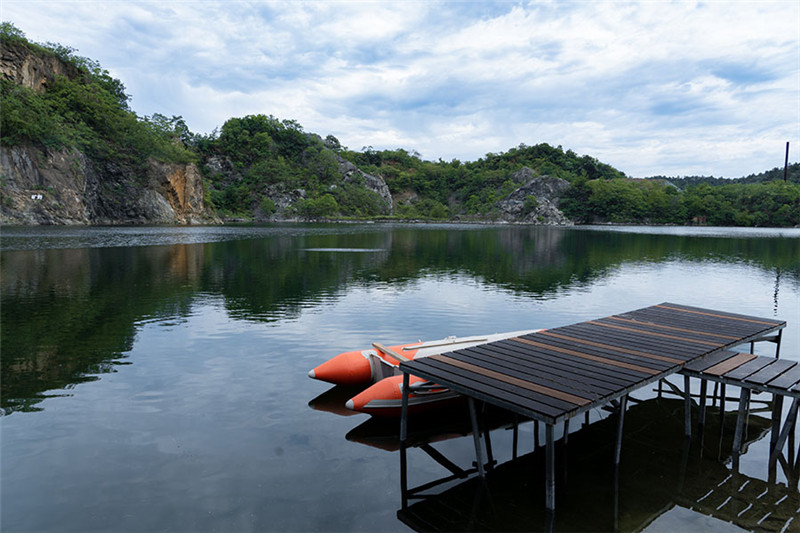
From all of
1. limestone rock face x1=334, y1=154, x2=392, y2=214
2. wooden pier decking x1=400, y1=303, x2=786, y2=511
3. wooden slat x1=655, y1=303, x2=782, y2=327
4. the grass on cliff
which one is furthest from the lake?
limestone rock face x1=334, y1=154, x2=392, y2=214

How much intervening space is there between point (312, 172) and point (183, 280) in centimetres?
12619

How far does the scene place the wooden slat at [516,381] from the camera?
20.5ft

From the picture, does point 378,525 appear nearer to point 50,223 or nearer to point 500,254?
point 500,254

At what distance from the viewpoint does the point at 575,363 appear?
25.8 feet

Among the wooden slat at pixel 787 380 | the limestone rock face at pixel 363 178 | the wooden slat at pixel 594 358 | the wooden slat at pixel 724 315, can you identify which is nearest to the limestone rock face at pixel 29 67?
the limestone rock face at pixel 363 178

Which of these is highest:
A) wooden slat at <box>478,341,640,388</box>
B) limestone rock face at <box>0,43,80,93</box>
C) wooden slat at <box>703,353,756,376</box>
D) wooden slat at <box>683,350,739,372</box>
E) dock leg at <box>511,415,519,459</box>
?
limestone rock face at <box>0,43,80,93</box>

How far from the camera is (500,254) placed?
41.6 meters

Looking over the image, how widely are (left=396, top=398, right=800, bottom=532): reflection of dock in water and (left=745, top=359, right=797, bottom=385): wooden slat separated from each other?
4.59 feet

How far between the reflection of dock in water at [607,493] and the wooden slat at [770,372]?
1398 millimetres

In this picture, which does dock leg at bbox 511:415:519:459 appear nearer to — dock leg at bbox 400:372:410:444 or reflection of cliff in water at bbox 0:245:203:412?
dock leg at bbox 400:372:410:444

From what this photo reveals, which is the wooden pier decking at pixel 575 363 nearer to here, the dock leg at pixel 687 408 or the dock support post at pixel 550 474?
the dock support post at pixel 550 474

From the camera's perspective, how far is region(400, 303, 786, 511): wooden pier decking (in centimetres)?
632

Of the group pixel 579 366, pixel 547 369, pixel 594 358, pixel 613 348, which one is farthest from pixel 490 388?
pixel 613 348

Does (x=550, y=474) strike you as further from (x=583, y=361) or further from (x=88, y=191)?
(x=88, y=191)
